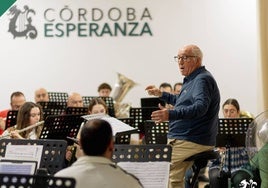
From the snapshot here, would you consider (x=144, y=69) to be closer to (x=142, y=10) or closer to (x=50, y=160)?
(x=142, y=10)

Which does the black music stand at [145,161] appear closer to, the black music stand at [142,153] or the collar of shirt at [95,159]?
the black music stand at [142,153]

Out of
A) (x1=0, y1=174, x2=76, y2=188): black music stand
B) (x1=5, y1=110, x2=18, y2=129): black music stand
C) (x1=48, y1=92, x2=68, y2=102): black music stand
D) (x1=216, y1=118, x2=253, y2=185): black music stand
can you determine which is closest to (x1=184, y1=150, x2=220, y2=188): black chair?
(x1=216, y1=118, x2=253, y2=185): black music stand

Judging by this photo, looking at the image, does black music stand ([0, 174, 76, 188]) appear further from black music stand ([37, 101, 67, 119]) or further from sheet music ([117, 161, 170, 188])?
black music stand ([37, 101, 67, 119])

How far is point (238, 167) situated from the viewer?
20.6ft

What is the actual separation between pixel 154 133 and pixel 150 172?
1921 millimetres

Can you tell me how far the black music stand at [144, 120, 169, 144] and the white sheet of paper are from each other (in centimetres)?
185

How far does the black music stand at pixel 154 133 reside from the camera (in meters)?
5.96

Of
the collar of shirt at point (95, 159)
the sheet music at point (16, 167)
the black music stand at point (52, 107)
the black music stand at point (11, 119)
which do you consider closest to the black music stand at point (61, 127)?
the black music stand at point (11, 119)

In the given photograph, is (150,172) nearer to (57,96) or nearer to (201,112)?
(201,112)

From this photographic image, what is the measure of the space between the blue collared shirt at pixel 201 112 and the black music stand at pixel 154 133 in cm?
48

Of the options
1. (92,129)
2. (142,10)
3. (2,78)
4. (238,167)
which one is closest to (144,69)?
(142,10)

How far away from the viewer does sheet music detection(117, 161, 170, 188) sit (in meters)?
4.04

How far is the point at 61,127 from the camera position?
597 centimetres

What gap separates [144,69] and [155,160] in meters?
7.45
